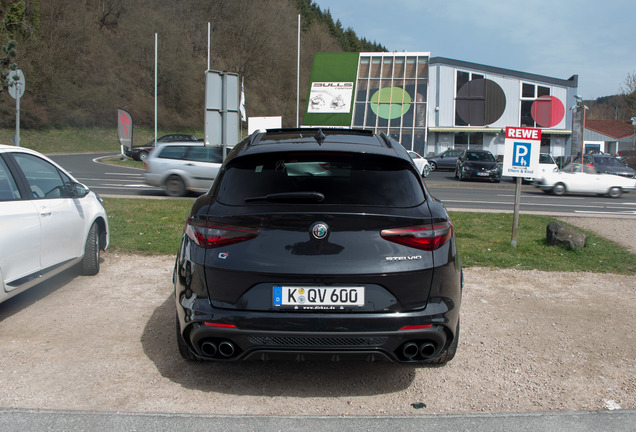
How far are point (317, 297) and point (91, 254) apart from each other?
411 centimetres

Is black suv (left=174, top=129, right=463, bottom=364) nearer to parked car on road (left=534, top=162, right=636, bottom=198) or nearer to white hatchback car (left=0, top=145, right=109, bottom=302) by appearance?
white hatchback car (left=0, top=145, right=109, bottom=302)

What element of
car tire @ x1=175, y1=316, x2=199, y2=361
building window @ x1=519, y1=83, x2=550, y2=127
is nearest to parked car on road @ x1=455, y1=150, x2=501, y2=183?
building window @ x1=519, y1=83, x2=550, y2=127

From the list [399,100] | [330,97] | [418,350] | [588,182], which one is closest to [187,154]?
[418,350]

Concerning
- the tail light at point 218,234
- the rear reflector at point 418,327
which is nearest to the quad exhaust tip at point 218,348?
the tail light at point 218,234

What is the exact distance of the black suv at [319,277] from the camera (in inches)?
130

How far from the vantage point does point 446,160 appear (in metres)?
38.7

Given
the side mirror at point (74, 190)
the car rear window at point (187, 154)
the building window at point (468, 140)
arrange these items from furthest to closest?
the building window at point (468, 140), the car rear window at point (187, 154), the side mirror at point (74, 190)

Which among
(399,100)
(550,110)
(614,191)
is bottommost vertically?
(614,191)

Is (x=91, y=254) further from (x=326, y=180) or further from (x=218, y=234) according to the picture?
(x=326, y=180)

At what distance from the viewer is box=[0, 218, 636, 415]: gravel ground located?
3.56 m

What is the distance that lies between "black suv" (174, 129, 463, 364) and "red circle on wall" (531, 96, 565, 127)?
4516 cm

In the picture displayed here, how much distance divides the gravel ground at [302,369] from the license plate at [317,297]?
66 centimetres

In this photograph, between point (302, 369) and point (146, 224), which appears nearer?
point (302, 369)

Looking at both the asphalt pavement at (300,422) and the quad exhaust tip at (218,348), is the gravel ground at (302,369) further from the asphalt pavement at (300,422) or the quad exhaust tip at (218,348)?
the quad exhaust tip at (218,348)
